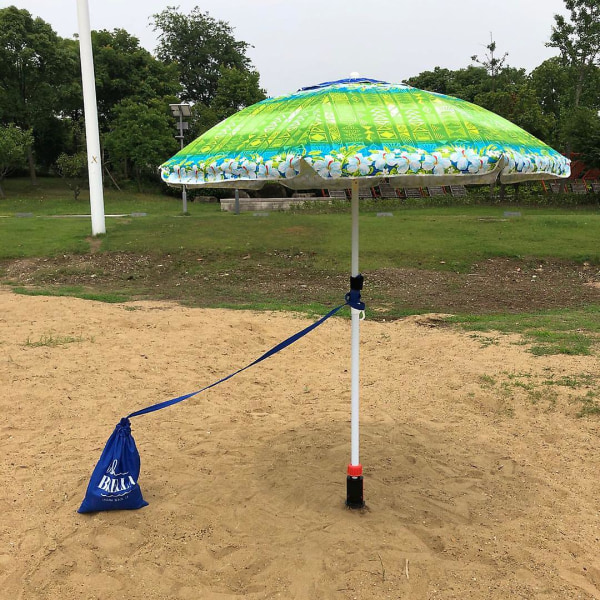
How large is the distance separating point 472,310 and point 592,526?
6104mm

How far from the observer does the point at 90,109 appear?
14023 mm

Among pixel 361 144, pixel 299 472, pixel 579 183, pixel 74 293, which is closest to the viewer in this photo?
pixel 361 144

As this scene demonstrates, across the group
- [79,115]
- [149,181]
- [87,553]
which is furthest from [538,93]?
[87,553]

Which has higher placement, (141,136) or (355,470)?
(141,136)

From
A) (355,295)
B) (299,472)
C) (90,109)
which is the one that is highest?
(90,109)

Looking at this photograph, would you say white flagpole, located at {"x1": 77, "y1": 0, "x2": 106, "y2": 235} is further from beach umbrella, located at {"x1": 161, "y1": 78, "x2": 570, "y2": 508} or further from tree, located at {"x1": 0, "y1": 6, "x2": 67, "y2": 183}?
tree, located at {"x1": 0, "y1": 6, "x2": 67, "y2": 183}

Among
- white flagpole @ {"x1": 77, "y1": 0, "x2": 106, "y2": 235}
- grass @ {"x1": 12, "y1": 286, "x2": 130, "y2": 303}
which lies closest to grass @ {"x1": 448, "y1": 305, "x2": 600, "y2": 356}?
grass @ {"x1": 12, "y1": 286, "x2": 130, "y2": 303}

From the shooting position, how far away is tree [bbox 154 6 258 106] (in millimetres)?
43594

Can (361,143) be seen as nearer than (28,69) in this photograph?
Yes

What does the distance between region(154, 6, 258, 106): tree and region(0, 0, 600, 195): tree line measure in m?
5.75

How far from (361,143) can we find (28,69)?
32.2m

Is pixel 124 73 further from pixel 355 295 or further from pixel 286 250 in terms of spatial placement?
pixel 355 295

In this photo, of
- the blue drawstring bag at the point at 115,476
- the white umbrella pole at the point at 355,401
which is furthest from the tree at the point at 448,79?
the blue drawstring bag at the point at 115,476

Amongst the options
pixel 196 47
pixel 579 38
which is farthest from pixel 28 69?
pixel 579 38
